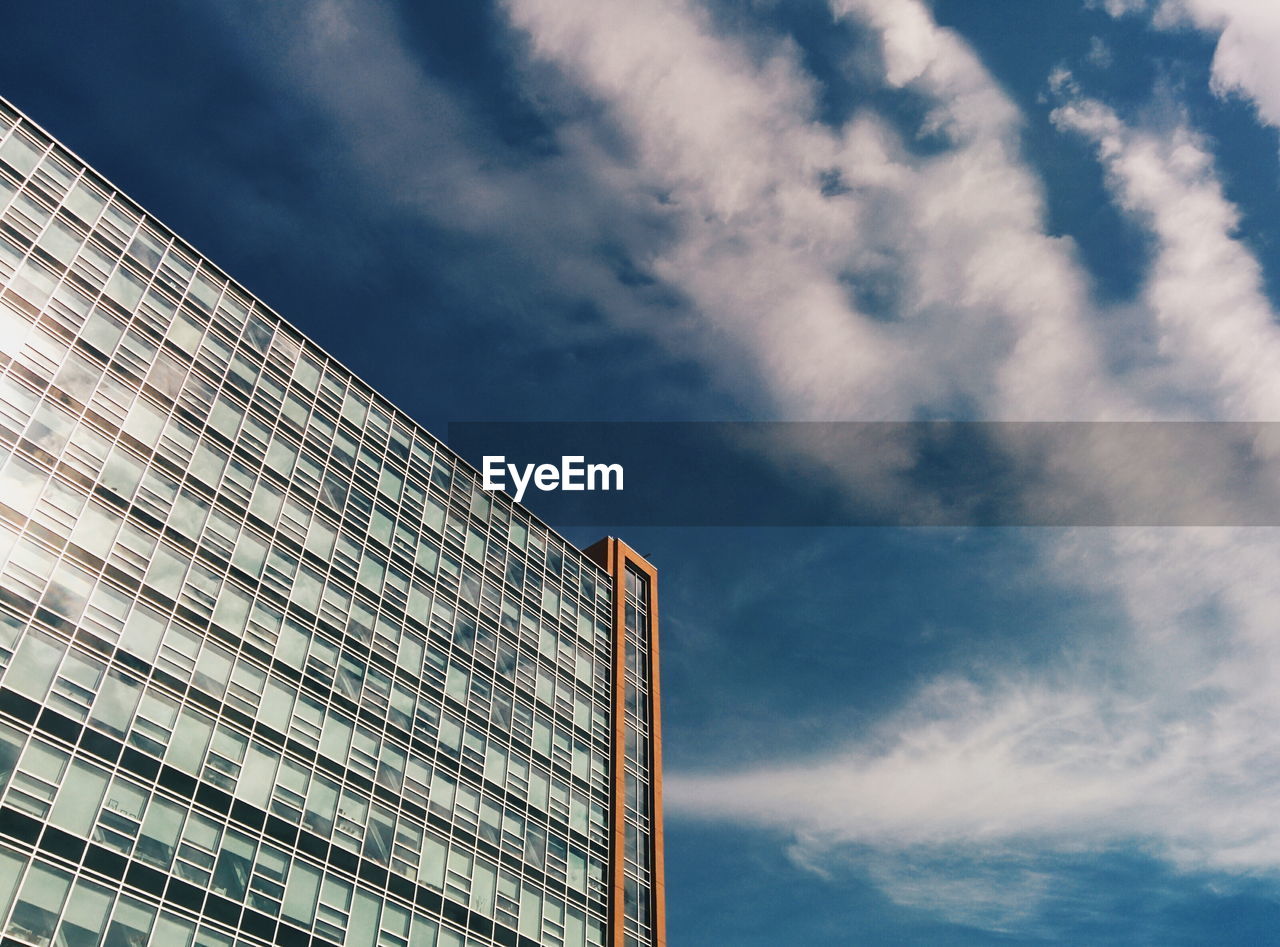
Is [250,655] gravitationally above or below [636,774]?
below

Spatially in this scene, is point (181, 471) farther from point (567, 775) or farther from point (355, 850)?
point (567, 775)

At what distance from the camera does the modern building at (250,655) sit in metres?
33.5

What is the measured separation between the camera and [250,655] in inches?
1620

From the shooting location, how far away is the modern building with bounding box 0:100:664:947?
33.5 meters

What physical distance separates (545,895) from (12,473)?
30.7 m

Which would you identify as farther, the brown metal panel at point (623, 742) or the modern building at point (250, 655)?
the brown metal panel at point (623, 742)

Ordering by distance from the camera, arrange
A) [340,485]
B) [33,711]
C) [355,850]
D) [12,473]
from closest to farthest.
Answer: [33,711]
[12,473]
[355,850]
[340,485]

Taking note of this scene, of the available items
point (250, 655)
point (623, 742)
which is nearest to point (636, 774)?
point (623, 742)

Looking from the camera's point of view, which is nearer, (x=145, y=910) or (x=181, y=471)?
(x=145, y=910)

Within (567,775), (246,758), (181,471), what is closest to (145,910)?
(246,758)

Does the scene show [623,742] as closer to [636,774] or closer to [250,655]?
[636,774]

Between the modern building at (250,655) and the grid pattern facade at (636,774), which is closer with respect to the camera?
the modern building at (250,655)

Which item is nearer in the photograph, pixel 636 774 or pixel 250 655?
pixel 250 655

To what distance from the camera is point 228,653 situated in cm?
4028
